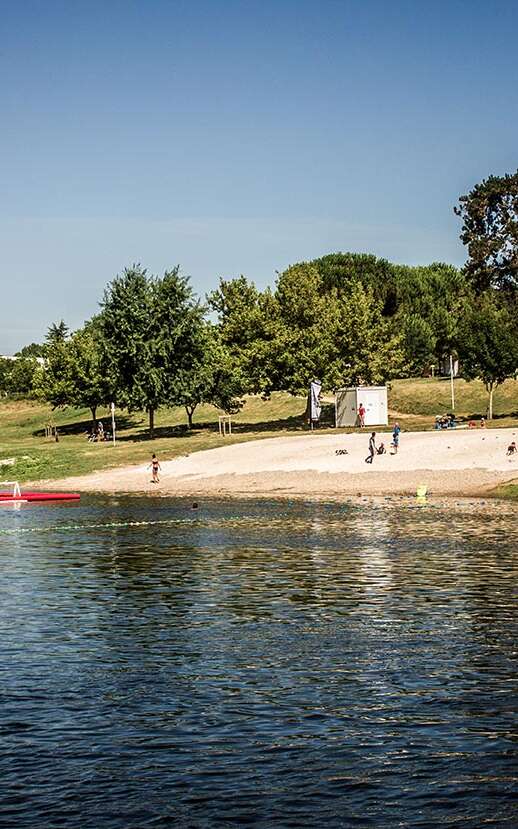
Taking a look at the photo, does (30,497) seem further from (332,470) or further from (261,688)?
(261,688)

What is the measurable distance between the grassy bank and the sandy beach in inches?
186

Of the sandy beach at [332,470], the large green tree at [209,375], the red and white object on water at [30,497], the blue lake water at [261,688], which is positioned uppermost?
the large green tree at [209,375]

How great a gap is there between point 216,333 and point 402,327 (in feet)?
134

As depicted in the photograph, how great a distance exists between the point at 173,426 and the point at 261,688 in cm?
10004

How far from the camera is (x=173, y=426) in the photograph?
121 m


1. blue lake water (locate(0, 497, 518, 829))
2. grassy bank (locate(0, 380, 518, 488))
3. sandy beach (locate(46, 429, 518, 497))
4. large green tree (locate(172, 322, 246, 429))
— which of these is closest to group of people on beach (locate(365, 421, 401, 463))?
sandy beach (locate(46, 429, 518, 497))

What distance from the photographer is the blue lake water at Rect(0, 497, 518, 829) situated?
15.5 metres

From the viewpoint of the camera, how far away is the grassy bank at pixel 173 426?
86.5 m

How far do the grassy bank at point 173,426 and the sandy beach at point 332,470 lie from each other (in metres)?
4.72

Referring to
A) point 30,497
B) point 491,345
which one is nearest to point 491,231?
point 491,345

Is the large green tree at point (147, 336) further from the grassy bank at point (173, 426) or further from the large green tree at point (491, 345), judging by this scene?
the large green tree at point (491, 345)

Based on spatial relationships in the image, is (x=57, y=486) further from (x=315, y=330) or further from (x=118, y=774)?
(x=118, y=774)

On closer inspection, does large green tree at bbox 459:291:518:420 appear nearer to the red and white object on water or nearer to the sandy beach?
the sandy beach

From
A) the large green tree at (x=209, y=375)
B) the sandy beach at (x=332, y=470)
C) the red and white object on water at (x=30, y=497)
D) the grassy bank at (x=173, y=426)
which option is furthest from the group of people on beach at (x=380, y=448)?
the large green tree at (x=209, y=375)
